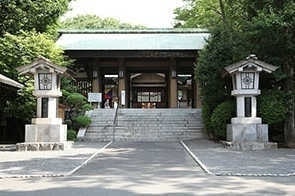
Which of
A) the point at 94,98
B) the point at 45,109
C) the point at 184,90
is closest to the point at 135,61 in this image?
the point at 94,98

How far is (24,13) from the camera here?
26625 mm

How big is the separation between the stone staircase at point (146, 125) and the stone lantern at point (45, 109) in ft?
16.3

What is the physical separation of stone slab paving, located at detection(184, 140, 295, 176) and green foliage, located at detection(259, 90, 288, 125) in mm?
2435

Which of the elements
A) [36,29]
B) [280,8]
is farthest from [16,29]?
[280,8]

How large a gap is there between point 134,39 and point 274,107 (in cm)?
1903

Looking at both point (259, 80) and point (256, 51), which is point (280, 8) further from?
point (259, 80)

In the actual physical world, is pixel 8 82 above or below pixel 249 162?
above

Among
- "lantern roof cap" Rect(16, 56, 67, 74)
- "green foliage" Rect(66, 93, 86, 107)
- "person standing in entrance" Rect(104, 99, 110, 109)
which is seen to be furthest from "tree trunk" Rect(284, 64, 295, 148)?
"person standing in entrance" Rect(104, 99, 110, 109)

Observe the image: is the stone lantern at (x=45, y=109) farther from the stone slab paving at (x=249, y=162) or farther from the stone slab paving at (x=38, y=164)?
the stone slab paving at (x=249, y=162)

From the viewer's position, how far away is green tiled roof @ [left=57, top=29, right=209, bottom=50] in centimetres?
3491

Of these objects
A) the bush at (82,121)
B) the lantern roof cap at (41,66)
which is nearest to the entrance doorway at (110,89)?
the bush at (82,121)

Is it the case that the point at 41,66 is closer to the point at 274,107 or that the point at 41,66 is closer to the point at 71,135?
the point at 71,135

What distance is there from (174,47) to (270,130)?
1351 centimetres

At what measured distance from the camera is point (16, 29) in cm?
2694
